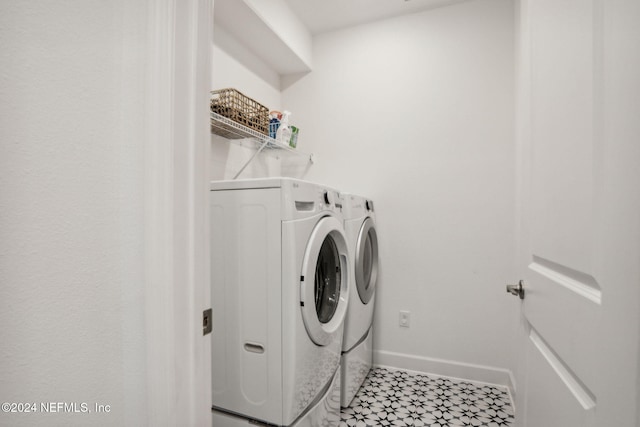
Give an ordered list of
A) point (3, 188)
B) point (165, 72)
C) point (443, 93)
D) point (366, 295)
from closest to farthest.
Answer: point (3, 188) < point (165, 72) < point (366, 295) < point (443, 93)

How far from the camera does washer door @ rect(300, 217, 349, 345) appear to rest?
1116 millimetres

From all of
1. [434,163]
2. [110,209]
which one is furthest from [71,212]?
[434,163]

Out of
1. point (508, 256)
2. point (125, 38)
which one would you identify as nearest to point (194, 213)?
point (125, 38)

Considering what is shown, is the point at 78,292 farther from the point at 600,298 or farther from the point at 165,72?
the point at 600,298

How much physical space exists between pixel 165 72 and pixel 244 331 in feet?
2.91

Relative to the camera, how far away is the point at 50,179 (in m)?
0.47

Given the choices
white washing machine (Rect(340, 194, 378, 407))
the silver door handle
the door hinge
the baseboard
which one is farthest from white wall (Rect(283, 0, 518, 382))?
the door hinge

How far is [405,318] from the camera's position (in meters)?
2.17

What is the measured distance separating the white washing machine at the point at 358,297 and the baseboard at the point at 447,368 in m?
0.19

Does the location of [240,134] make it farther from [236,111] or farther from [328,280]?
[328,280]

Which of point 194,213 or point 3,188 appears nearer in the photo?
point 3,188

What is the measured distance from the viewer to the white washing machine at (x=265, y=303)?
1060 mm

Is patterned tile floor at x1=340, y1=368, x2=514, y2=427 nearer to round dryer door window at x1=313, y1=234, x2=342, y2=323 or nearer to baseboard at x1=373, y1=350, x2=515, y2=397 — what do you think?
baseboard at x1=373, y1=350, x2=515, y2=397

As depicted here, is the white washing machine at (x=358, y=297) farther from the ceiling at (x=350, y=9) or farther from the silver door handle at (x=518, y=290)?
the ceiling at (x=350, y=9)
